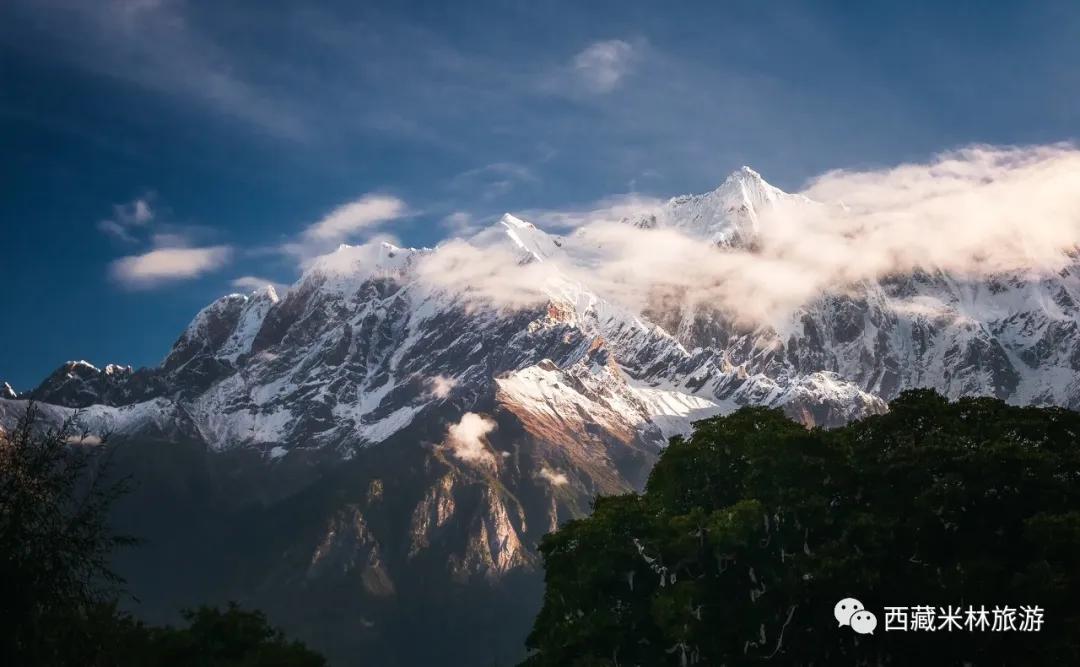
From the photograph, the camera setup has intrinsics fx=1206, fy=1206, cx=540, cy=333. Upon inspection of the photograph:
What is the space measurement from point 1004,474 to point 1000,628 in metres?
8.50

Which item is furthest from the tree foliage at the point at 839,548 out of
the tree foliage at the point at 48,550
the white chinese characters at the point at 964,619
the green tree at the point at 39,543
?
the green tree at the point at 39,543

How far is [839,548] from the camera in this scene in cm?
5906

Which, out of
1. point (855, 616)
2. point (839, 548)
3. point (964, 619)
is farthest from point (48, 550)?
point (964, 619)

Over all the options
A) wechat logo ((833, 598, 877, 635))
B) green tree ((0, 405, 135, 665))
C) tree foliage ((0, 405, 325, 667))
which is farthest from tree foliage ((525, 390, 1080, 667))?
green tree ((0, 405, 135, 665))

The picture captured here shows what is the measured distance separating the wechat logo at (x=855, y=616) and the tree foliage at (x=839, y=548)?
0.57 metres

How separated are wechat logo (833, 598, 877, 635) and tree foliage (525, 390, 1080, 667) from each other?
0.57 meters

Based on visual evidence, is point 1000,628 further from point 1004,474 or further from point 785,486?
point 785,486

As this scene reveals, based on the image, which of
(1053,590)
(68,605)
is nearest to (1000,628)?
(1053,590)

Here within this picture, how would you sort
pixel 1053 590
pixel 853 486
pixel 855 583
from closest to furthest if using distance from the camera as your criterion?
1. pixel 1053 590
2. pixel 855 583
3. pixel 853 486

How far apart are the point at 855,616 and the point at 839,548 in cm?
330

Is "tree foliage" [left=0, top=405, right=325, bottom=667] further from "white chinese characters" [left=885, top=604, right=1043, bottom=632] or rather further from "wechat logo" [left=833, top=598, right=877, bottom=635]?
"white chinese characters" [left=885, top=604, right=1043, bottom=632]

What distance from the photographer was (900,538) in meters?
60.8

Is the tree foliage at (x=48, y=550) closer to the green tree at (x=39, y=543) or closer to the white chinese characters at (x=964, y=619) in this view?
the green tree at (x=39, y=543)

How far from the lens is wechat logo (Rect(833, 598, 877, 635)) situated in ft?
191
